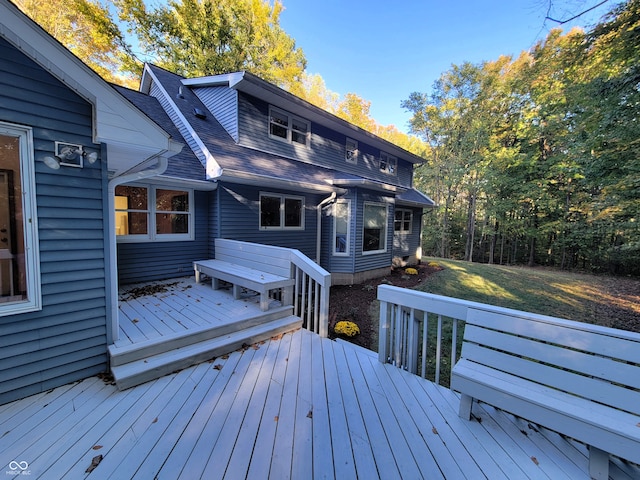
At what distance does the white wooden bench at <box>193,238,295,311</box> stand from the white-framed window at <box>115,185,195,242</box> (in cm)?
118

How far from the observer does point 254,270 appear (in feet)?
15.4

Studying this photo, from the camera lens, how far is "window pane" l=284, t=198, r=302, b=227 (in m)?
7.51

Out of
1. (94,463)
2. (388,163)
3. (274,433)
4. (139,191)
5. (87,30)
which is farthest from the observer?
(87,30)

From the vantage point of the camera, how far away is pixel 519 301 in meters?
7.11

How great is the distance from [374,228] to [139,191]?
261 inches

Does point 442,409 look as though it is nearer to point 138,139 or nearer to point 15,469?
point 15,469

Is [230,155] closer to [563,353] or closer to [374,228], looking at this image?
[374,228]

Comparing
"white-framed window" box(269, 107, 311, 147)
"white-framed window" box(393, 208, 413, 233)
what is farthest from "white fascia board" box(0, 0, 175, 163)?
"white-framed window" box(393, 208, 413, 233)

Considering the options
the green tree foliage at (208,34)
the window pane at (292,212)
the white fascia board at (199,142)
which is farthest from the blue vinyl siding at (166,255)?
the green tree foliage at (208,34)

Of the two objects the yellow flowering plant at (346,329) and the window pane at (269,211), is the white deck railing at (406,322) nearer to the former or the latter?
the yellow flowering plant at (346,329)

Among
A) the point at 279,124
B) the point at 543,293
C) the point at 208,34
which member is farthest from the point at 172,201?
the point at 208,34

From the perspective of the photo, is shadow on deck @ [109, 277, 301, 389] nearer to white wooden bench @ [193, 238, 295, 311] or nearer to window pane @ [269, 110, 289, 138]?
white wooden bench @ [193, 238, 295, 311]

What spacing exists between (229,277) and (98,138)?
2.60m

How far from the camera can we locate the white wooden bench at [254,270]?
3.91 meters
